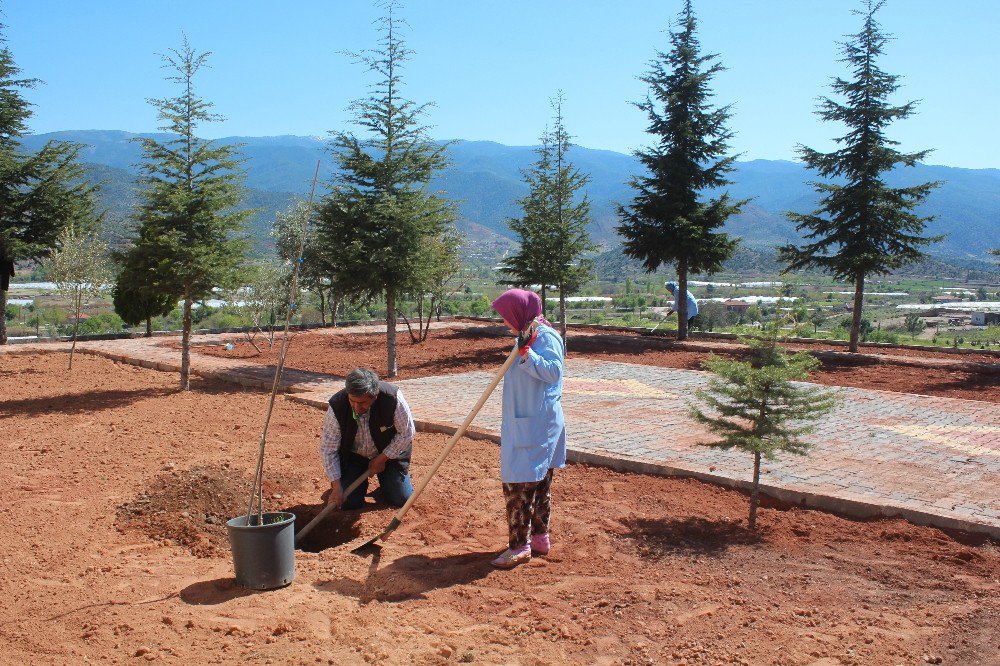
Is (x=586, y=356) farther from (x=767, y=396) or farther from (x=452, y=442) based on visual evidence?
(x=452, y=442)

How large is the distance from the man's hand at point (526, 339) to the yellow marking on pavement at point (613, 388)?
259 inches

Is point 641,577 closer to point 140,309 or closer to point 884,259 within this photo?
point 884,259

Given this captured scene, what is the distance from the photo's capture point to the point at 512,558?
4742mm

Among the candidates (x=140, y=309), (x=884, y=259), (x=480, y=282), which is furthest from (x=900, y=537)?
(x=480, y=282)

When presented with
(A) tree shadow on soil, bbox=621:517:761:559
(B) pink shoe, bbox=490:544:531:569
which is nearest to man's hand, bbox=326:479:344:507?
(B) pink shoe, bbox=490:544:531:569

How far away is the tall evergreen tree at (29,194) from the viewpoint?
1650 centimetres

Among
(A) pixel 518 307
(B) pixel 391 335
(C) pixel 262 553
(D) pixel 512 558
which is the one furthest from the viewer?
(B) pixel 391 335

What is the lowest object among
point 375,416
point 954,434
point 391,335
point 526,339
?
point 954,434

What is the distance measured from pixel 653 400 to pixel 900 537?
17.4ft

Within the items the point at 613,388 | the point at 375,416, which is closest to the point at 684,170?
the point at 613,388

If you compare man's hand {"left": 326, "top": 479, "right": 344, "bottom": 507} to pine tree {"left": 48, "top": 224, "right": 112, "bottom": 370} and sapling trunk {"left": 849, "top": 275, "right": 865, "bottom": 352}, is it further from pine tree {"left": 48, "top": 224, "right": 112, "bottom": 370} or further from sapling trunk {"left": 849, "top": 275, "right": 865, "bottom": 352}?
sapling trunk {"left": 849, "top": 275, "right": 865, "bottom": 352}

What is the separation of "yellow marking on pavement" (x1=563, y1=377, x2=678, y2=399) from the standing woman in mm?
6292

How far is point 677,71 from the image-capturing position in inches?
742

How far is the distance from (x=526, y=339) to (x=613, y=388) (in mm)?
7327
